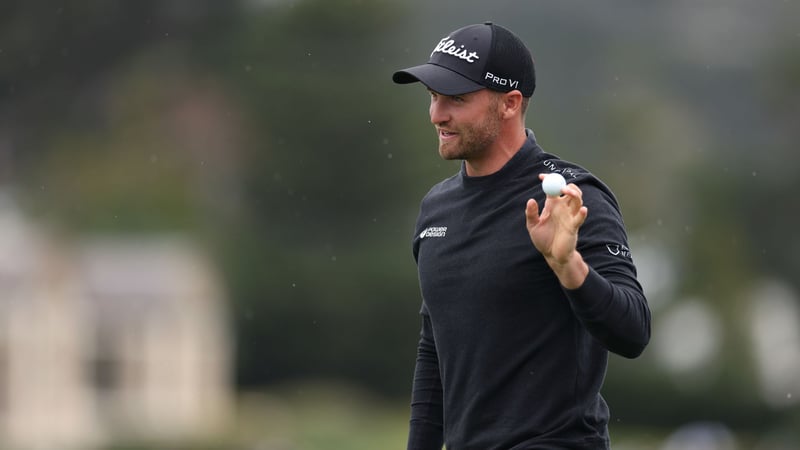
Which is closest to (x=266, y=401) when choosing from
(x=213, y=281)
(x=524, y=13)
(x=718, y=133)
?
(x=213, y=281)

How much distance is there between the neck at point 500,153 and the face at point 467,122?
0.02m

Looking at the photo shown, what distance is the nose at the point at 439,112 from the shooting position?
16.2 feet

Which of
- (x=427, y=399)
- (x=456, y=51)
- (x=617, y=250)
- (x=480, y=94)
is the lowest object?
(x=427, y=399)

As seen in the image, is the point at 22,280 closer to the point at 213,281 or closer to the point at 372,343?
the point at 213,281

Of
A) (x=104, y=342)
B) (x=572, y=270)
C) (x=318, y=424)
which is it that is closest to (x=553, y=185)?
(x=572, y=270)

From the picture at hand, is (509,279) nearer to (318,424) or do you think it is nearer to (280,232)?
(318,424)

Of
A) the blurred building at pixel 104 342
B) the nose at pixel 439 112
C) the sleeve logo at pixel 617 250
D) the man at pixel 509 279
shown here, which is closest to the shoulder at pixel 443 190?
the man at pixel 509 279

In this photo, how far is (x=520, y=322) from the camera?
4.72m

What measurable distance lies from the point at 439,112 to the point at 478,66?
0.60 feet

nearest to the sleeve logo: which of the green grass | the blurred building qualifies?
the green grass

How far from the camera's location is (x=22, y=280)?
36594 millimetres

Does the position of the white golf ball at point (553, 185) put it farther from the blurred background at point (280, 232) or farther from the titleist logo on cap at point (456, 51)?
the blurred background at point (280, 232)

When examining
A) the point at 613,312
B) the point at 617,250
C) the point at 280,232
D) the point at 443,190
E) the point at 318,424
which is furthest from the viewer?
the point at 280,232

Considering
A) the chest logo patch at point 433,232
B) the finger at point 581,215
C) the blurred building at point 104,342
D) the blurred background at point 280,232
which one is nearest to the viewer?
the finger at point 581,215
